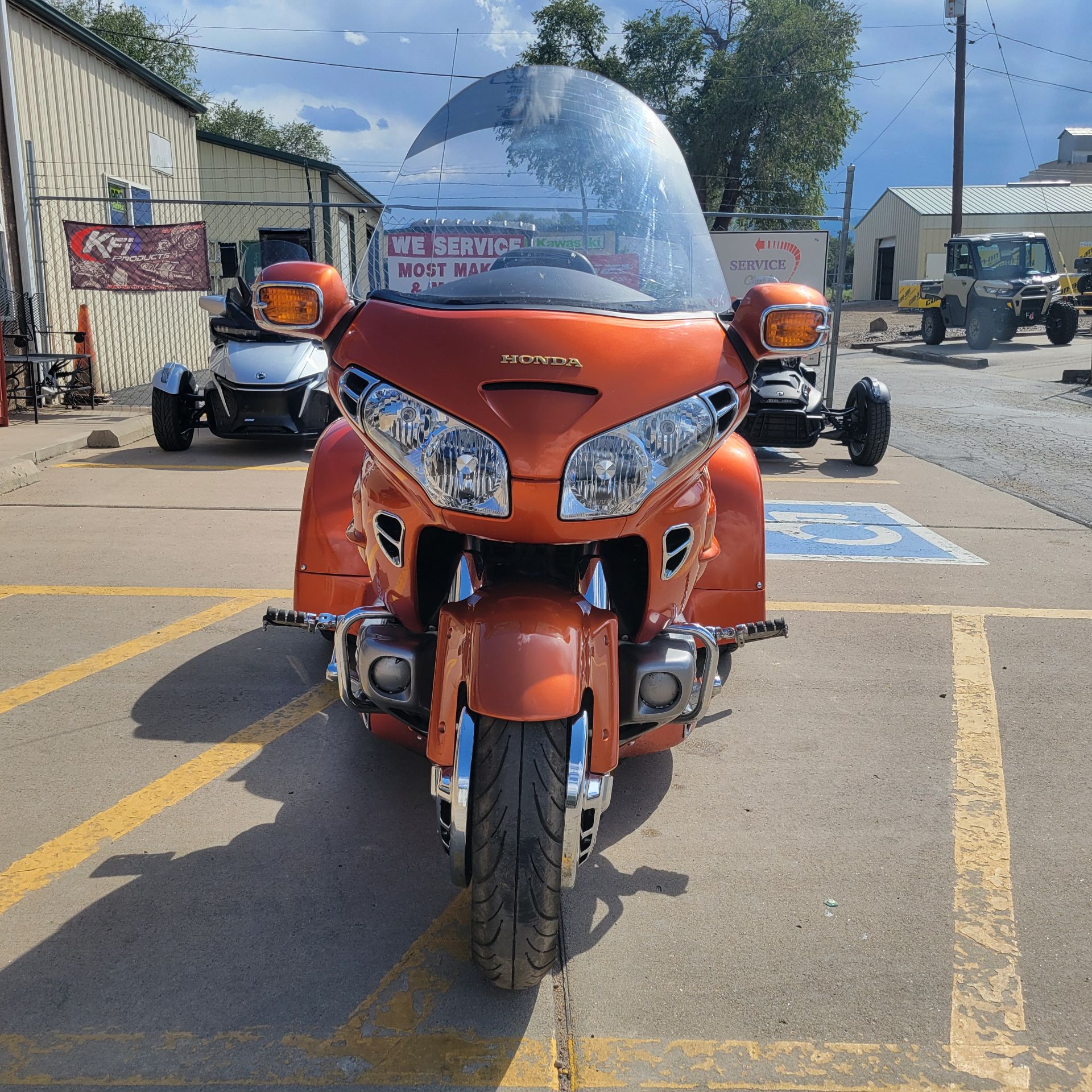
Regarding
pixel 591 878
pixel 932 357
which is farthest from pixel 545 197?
pixel 932 357

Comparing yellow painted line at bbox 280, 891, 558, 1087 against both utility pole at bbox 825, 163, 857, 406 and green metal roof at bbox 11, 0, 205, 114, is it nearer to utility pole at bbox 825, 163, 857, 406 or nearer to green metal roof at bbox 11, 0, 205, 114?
utility pole at bbox 825, 163, 857, 406

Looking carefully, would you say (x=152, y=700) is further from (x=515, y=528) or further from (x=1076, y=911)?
(x=1076, y=911)

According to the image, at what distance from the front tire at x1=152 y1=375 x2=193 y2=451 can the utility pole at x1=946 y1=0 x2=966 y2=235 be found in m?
27.8

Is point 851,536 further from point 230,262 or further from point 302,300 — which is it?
point 230,262

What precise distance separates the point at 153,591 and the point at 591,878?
334 cm

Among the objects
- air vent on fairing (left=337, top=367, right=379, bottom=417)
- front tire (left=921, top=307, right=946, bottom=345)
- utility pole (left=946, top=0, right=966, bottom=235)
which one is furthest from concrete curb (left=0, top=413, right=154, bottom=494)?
utility pole (left=946, top=0, right=966, bottom=235)

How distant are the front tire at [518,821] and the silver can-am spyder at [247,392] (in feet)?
23.7

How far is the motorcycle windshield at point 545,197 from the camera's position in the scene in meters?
2.70

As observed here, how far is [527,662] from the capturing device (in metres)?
2.10

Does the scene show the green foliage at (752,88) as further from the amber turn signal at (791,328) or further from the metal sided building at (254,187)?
the amber turn signal at (791,328)

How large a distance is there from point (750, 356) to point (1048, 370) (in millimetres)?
19393

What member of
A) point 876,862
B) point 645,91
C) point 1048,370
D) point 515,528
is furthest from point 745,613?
point 645,91

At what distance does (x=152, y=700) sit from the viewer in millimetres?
3957

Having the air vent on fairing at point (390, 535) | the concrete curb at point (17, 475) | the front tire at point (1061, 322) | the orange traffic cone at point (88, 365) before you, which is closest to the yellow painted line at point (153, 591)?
the concrete curb at point (17, 475)
